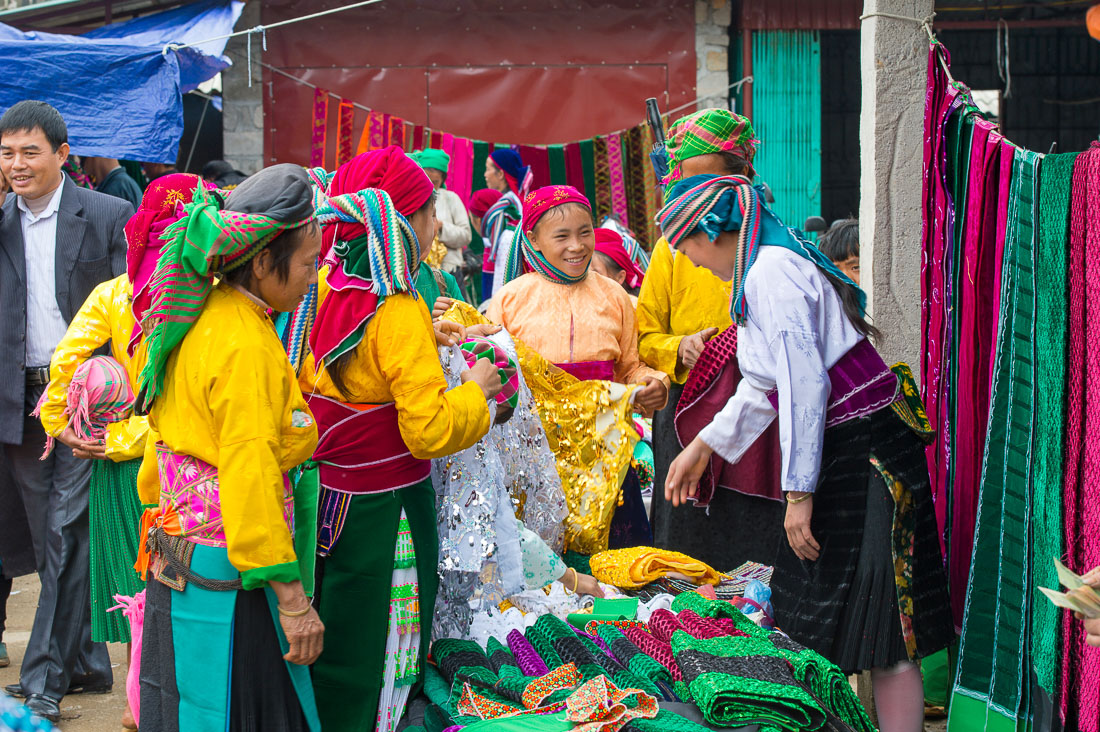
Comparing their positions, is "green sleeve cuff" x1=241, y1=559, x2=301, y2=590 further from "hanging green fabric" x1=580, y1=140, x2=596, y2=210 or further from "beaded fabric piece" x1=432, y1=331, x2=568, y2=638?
"hanging green fabric" x1=580, y1=140, x2=596, y2=210

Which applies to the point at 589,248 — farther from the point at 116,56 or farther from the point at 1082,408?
the point at 116,56

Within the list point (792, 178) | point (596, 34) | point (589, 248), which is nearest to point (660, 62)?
point (596, 34)

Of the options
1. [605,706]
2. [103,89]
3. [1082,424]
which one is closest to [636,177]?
[103,89]

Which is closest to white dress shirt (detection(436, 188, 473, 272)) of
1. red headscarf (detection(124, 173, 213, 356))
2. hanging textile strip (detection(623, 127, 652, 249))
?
hanging textile strip (detection(623, 127, 652, 249))

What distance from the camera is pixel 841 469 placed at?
3.10 metres

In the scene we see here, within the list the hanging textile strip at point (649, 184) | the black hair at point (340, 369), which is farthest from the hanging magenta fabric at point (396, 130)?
the black hair at point (340, 369)

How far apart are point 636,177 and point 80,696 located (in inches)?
251

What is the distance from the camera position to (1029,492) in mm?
2883

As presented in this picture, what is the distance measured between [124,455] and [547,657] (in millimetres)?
1757

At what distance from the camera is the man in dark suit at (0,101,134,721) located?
4.31 m

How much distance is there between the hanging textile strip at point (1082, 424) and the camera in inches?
104

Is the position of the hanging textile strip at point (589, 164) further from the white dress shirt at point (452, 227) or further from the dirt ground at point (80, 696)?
the dirt ground at point (80, 696)

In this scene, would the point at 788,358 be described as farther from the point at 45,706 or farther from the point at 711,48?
the point at 711,48

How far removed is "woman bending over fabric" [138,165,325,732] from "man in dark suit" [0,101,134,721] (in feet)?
6.19
